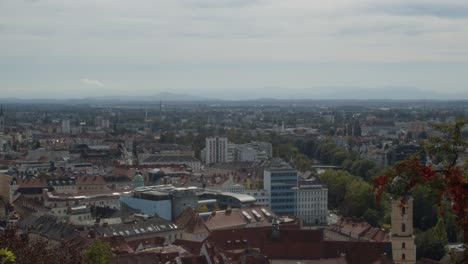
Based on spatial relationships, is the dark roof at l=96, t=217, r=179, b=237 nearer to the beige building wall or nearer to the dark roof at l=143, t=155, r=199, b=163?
the beige building wall

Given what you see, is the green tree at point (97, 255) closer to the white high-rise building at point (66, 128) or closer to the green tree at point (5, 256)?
the green tree at point (5, 256)

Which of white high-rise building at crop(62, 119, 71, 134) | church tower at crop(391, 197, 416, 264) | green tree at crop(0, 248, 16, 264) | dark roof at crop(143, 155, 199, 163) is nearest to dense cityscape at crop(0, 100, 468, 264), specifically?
church tower at crop(391, 197, 416, 264)

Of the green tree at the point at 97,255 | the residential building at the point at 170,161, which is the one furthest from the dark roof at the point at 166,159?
the green tree at the point at 97,255

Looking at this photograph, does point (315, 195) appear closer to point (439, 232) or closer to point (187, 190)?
point (187, 190)

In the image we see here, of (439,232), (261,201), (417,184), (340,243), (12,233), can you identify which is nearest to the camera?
(417,184)

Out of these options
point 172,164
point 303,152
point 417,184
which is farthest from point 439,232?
point 303,152

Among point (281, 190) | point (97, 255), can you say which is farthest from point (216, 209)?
point (97, 255)
